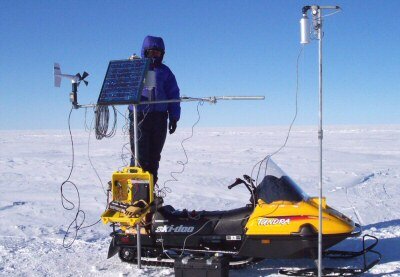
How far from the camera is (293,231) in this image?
371 cm

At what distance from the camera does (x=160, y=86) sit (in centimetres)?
452

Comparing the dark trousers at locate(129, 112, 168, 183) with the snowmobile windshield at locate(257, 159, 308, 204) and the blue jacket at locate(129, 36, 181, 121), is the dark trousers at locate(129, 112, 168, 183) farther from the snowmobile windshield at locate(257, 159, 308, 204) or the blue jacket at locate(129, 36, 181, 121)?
the snowmobile windshield at locate(257, 159, 308, 204)

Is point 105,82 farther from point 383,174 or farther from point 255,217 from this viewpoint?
point 383,174

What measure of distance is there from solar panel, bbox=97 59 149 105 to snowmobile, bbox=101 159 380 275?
2.12ft

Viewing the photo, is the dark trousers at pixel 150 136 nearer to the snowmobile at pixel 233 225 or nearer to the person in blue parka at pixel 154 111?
the person in blue parka at pixel 154 111

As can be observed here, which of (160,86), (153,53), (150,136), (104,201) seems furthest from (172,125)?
(104,201)

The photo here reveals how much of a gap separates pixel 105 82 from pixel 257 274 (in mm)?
2259

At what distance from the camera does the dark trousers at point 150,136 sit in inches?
178

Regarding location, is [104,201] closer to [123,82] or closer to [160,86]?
[160,86]

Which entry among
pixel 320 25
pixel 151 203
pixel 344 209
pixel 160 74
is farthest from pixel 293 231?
pixel 344 209

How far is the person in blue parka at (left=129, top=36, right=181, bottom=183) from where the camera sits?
4.50 metres

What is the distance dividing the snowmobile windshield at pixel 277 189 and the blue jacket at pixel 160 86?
128cm

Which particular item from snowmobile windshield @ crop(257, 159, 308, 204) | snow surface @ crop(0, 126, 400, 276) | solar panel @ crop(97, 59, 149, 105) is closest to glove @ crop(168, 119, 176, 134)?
snow surface @ crop(0, 126, 400, 276)

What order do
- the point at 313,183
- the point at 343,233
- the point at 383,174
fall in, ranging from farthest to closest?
the point at 383,174 → the point at 313,183 → the point at 343,233
